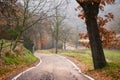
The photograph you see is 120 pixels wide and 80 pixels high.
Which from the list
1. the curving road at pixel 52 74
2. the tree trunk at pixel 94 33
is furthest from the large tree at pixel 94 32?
the curving road at pixel 52 74

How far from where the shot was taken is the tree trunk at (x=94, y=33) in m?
16.4

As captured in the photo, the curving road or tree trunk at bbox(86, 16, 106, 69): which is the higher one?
tree trunk at bbox(86, 16, 106, 69)

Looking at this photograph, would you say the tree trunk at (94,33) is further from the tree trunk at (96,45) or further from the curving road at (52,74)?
the curving road at (52,74)

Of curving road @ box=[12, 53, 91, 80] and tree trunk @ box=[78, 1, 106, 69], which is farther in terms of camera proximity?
tree trunk @ box=[78, 1, 106, 69]

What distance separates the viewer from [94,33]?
16484 millimetres

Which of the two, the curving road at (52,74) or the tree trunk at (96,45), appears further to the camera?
the tree trunk at (96,45)

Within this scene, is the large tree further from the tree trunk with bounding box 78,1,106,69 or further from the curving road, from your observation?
the curving road

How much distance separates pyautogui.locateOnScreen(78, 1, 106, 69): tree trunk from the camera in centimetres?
1642

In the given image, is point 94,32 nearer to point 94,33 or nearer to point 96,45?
point 94,33

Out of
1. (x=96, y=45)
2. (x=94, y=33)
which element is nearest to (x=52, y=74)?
(x=96, y=45)

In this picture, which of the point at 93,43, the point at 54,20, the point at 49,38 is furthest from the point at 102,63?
the point at 49,38

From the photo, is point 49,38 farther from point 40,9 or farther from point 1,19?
point 1,19

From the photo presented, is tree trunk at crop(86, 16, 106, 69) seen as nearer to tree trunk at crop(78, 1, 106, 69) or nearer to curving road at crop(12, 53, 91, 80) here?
tree trunk at crop(78, 1, 106, 69)

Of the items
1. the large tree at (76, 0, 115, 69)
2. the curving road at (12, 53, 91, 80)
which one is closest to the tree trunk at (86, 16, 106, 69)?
the large tree at (76, 0, 115, 69)
